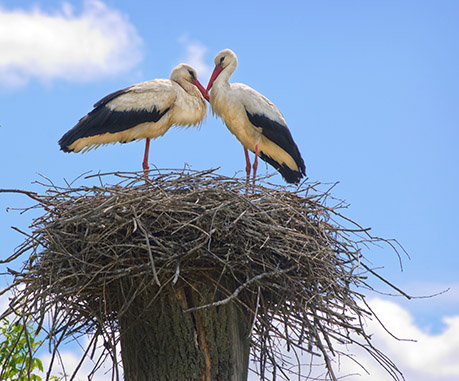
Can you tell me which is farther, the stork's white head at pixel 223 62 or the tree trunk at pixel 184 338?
the stork's white head at pixel 223 62

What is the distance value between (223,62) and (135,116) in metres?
1.29

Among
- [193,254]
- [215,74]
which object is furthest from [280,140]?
[193,254]

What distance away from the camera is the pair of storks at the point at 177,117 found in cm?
762

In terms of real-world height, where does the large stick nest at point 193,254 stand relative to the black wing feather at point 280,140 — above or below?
below

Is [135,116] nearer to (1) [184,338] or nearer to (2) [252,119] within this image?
(2) [252,119]

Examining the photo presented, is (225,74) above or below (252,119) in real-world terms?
above

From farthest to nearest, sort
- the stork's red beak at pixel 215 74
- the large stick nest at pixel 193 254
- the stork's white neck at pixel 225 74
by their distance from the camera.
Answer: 1. the stork's red beak at pixel 215 74
2. the stork's white neck at pixel 225 74
3. the large stick nest at pixel 193 254

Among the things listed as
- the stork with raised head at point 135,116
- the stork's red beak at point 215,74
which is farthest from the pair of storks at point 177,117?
the stork's red beak at point 215,74

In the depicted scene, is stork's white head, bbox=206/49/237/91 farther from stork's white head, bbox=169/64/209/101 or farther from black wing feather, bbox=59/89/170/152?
black wing feather, bbox=59/89/170/152

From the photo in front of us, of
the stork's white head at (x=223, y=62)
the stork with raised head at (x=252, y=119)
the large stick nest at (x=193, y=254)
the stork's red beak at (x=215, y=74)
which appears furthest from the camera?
the stork's red beak at (x=215, y=74)

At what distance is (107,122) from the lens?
7711 millimetres

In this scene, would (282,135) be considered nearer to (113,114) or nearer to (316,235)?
(113,114)

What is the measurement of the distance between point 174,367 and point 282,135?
377cm

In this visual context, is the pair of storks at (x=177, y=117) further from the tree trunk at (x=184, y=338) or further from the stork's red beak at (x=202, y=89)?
the tree trunk at (x=184, y=338)
